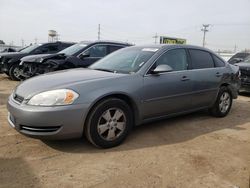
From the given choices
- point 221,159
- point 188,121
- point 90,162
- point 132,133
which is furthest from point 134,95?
point 188,121

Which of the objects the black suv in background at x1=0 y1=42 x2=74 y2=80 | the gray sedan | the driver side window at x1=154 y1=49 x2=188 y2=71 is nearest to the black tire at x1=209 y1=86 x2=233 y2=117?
the gray sedan

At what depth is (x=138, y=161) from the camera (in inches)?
150

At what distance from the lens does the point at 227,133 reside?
17.1 ft

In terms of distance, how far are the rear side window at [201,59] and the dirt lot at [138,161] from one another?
1269 mm

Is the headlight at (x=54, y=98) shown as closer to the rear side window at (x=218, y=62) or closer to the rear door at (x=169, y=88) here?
the rear door at (x=169, y=88)

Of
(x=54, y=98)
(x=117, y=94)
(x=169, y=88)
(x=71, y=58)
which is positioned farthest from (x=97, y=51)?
(x=54, y=98)

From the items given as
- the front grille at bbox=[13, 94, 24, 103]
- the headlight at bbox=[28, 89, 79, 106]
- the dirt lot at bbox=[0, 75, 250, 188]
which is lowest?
the dirt lot at bbox=[0, 75, 250, 188]

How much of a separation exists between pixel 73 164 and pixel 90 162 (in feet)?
0.69

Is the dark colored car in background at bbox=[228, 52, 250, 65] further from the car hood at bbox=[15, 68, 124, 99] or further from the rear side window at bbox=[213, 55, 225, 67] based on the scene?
the car hood at bbox=[15, 68, 124, 99]

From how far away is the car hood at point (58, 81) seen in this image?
13.1ft

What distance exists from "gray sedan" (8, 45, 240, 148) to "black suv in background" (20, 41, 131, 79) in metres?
3.25

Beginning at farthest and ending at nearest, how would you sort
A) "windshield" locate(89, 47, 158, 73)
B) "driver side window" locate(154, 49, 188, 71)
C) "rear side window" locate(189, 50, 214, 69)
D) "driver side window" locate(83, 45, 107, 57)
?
1. "driver side window" locate(83, 45, 107, 57)
2. "rear side window" locate(189, 50, 214, 69)
3. "driver side window" locate(154, 49, 188, 71)
4. "windshield" locate(89, 47, 158, 73)

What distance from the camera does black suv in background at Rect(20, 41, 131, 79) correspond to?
8426 mm

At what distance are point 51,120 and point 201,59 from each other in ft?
11.0
